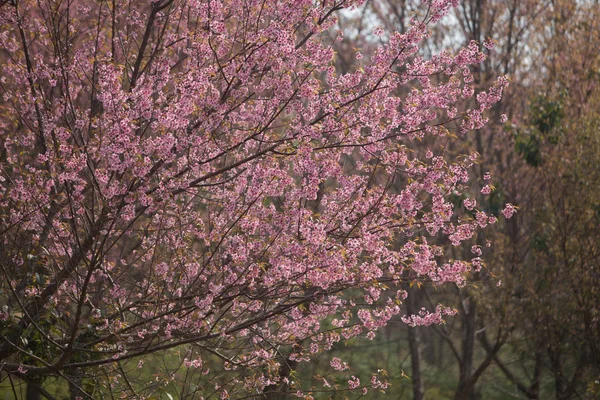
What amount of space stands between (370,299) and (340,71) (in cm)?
1354

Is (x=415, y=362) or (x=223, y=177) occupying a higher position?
(x=415, y=362)

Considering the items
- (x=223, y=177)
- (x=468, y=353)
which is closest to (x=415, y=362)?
(x=468, y=353)

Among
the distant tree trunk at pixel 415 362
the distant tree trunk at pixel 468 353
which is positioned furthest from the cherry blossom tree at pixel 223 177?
the distant tree trunk at pixel 415 362

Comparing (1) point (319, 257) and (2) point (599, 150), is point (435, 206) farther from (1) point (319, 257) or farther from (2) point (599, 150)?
(2) point (599, 150)

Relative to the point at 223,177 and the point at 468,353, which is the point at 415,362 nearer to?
the point at 468,353

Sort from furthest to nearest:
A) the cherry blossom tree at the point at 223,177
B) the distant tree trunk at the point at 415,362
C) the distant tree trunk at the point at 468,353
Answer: the distant tree trunk at the point at 415,362 < the distant tree trunk at the point at 468,353 < the cherry blossom tree at the point at 223,177

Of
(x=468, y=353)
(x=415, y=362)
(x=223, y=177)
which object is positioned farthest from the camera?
(x=415, y=362)

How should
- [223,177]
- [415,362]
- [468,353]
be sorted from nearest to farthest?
[223,177] < [468,353] < [415,362]

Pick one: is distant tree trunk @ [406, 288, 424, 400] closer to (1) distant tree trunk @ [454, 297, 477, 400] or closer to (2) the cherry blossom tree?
(1) distant tree trunk @ [454, 297, 477, 400]

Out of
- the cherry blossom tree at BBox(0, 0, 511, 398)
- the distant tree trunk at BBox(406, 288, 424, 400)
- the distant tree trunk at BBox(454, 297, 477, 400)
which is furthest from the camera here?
the distant tree trunk at BBox(406, 288, 424, 400)

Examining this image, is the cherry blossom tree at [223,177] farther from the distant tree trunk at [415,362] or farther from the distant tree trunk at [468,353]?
→ the distant tree trunk at [415,362]

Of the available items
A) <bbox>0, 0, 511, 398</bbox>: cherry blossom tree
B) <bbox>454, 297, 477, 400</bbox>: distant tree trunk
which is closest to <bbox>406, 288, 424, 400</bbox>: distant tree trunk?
<bbox>454, 297, 477, 400</bbox>: distant tree trunk

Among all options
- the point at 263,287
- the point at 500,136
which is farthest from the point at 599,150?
the point at 263,287

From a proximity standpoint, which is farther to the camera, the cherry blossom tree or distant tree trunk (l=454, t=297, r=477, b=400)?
distant tree trunk (l=454, t=297, r=477, b=400)
